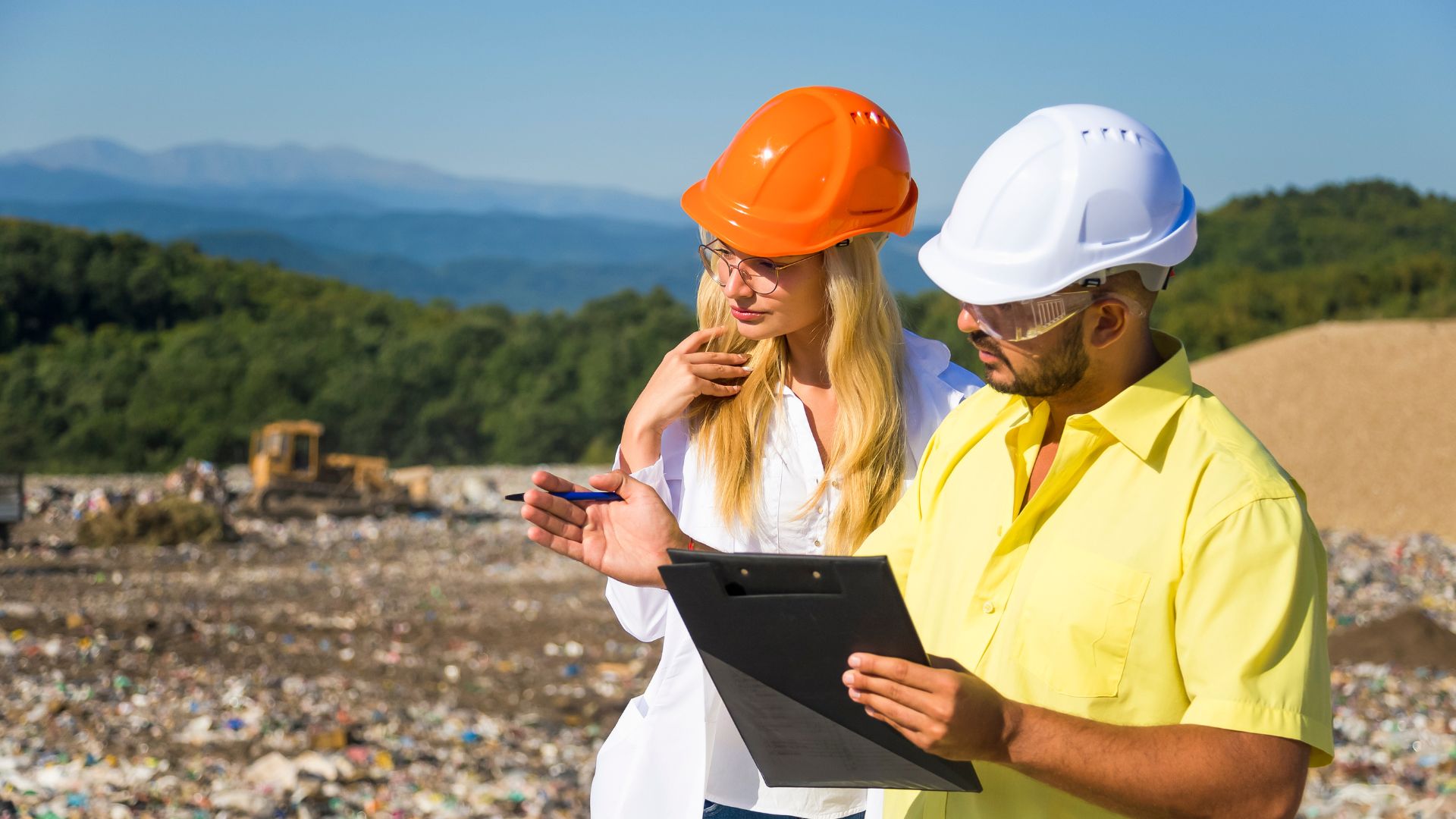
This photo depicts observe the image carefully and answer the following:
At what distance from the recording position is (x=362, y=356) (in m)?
31.5

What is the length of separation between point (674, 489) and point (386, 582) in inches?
397

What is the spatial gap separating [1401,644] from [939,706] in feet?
28.4

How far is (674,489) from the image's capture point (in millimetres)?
2484

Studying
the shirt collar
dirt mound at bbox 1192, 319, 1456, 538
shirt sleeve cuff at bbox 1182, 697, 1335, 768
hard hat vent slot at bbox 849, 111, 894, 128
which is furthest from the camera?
dirt mound at bbox 1192, 319, 1456, 538

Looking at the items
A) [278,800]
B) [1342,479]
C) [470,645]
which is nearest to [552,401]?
[1342,479]

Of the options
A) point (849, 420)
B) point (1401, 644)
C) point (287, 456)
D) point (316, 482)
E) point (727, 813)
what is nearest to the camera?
point (727, 813)

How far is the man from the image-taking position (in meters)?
1.36

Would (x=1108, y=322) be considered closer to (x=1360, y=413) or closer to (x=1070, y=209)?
(x=1070, y=209)

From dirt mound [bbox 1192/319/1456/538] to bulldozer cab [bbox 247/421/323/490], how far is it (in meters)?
12.7

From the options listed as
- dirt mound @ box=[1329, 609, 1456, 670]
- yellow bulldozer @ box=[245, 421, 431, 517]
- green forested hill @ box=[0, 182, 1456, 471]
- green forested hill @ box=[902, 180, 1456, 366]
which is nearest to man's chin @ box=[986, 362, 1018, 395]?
dirt mound @ box=[1329, 609, 1456, 670]

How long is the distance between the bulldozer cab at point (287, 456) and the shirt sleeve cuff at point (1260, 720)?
16354mm

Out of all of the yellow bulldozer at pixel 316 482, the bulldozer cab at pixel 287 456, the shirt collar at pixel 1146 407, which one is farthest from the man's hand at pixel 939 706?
the bulldozer cab at pixel 287 456

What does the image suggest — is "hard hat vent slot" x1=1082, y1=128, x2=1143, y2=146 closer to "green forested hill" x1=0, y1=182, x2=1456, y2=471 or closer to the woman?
the woman

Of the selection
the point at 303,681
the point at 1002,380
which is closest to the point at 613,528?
the point at 1002,380
